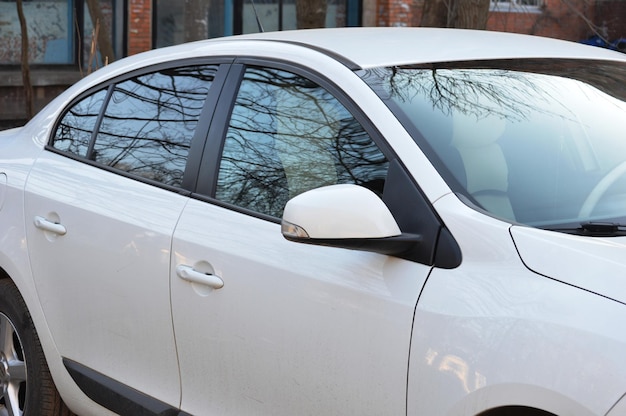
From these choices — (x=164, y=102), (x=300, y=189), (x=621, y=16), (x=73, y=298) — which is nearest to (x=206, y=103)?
(x=164, y=102)

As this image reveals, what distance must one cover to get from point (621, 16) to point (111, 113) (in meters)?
18.5

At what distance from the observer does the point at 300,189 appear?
10.8 feet

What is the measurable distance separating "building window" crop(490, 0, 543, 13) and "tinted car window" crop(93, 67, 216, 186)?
1564cm

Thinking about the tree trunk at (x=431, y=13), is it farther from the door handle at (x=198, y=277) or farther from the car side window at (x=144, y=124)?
the door handle at (x=198, y=277)

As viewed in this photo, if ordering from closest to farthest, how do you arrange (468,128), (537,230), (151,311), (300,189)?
(537,230) → (468,128) → (300,189) → (151,311)

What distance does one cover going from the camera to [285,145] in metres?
3.38

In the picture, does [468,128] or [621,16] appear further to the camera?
[621,16]

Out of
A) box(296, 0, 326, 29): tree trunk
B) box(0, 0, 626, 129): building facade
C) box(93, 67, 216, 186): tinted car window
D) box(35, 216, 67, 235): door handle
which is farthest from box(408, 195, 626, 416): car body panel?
box(0, 0, 626, 129): building facade

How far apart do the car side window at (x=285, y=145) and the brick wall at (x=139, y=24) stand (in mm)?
12460

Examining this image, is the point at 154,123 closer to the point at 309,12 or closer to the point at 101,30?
the point at 309,12

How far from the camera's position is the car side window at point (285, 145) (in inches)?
124

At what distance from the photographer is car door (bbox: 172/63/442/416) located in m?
2.80

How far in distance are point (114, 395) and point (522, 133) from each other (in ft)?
5.41

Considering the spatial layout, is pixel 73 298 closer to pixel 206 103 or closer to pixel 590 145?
pixel 206 103
